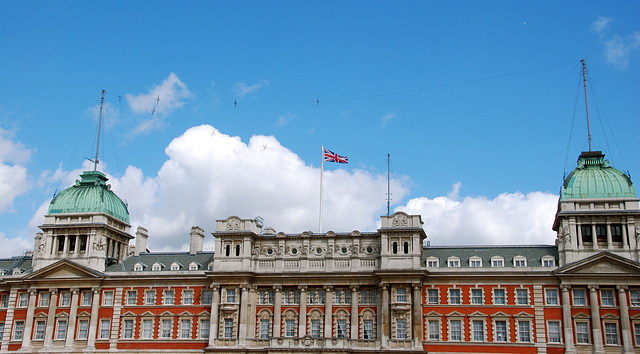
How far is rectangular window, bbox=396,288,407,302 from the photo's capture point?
79625 millimetres

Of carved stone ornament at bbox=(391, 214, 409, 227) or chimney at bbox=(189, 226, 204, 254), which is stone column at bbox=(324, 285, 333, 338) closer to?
carved stone ornament at bbox=(391, 214, 409, 227)

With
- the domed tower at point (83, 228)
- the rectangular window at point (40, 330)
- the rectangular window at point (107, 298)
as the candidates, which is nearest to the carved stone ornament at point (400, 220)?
the rectangular window at point (107, 298)

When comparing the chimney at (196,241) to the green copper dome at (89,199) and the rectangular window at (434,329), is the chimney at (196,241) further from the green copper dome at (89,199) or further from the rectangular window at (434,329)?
the rectangular window at (434,329)

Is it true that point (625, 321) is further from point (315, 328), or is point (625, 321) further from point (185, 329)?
point (185, 329)

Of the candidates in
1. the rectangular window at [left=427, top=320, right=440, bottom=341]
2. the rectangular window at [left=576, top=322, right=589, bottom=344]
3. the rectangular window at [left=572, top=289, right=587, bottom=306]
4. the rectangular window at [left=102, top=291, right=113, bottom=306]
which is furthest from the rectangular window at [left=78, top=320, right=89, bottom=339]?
the rectangular window at [left=572, top=289, right=587, bottom=306]

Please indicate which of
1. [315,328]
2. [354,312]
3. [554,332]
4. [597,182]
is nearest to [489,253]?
[554,332]

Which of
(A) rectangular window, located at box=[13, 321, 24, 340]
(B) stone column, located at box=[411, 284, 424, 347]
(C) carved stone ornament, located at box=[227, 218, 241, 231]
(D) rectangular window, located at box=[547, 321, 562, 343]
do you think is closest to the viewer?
(D) rectangular window, located at box=[547, 321, 562, 343]

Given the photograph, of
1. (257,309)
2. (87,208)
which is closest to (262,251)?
(257,309)

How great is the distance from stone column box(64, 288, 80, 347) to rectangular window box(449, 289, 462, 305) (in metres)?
44.2

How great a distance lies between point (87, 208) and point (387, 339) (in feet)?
136

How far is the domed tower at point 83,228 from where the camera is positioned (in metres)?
90.2

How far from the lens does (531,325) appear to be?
76.8 metres

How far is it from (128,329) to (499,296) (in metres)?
43.0

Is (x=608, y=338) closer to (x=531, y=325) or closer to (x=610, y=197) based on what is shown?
(x=531, y=325)
